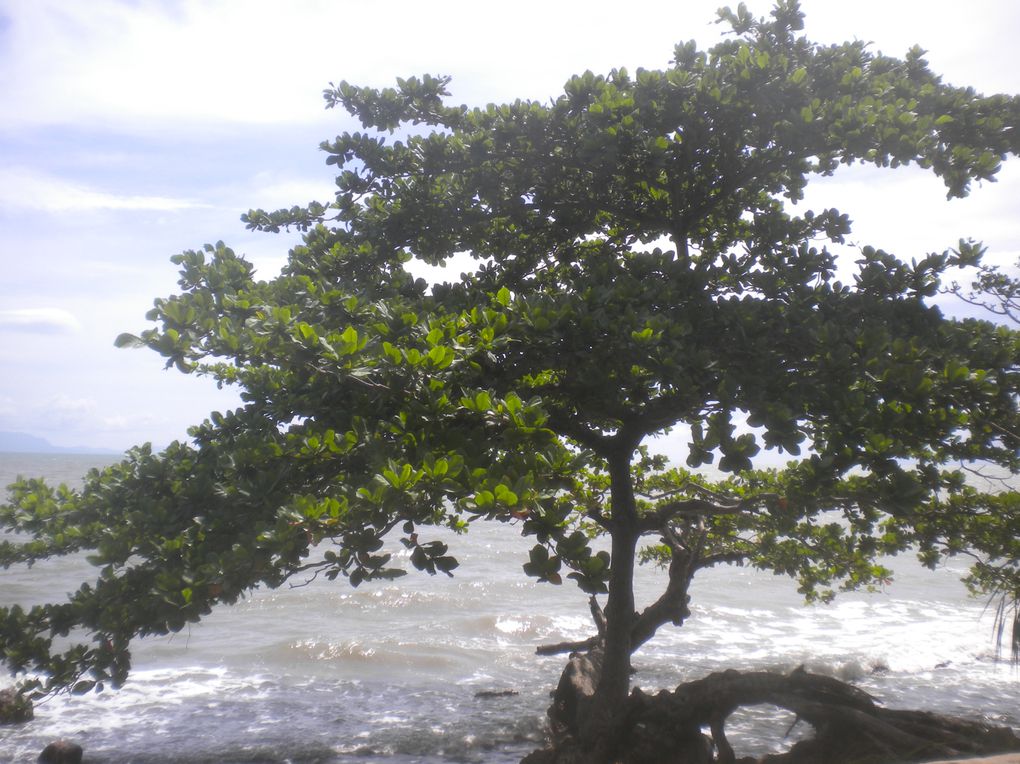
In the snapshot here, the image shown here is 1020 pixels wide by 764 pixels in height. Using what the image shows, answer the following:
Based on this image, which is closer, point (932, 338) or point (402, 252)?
point (932, 338)

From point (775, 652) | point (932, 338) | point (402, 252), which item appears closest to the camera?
point (932, 338)

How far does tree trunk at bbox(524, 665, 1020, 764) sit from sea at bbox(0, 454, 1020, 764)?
3.52ft

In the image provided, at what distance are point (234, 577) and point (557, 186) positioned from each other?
4996 millimetres

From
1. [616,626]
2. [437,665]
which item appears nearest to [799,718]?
[616,626]

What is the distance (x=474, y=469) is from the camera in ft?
13.4

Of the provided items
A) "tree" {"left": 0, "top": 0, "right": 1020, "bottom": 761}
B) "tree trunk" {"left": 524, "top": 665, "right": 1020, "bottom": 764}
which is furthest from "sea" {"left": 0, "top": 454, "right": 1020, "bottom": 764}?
"tree" {"left": 0, "top": 0, "right": 1020, "bottom": 761}

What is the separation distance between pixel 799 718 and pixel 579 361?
4.21m

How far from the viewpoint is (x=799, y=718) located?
24.4 feet

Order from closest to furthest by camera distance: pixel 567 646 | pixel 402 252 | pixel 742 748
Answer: pixel 402 252 < pixel 567 646 < pixel 742 748

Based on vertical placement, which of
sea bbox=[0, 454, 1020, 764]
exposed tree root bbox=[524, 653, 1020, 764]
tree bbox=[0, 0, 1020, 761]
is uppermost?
Answer: tree bbox=[0, 0, 1020, 761]

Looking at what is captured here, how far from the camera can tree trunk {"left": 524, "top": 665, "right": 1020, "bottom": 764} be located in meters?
6.46

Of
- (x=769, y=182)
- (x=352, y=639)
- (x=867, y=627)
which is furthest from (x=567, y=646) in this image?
(x=867, y=627)

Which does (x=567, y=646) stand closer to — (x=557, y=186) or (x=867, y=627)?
(x=557, y=186)

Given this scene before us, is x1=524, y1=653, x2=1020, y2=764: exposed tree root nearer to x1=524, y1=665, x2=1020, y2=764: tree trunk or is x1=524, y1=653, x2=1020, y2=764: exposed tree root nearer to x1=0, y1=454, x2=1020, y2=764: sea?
x1=524, y1=665, x2=1020, y2=764: tree trunk
